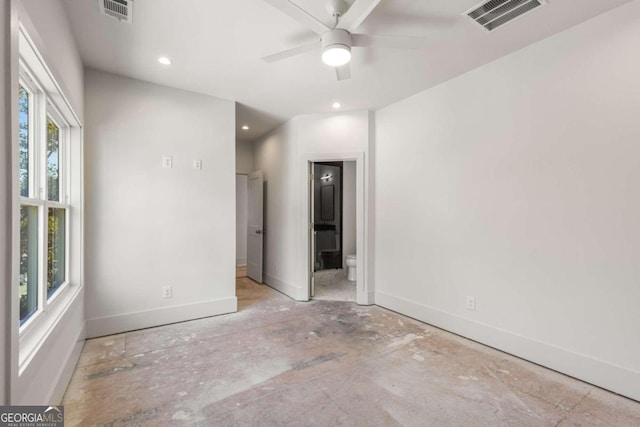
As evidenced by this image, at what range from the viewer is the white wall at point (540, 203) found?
2014mm

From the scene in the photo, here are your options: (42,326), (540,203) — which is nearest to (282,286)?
(42,326)

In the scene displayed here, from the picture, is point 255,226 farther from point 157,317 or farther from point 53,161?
point 53,161

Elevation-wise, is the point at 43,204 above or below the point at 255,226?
above

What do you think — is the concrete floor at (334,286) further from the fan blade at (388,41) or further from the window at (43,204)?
the fan blade at (388,41)

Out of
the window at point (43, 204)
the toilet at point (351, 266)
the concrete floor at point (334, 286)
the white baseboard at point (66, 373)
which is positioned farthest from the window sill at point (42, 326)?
the toilet at point (351, 266)

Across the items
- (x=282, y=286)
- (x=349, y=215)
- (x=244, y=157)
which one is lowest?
(x=282, y=286)

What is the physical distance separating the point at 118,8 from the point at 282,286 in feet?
11.8

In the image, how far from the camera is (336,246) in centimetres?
637

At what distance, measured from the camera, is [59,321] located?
6.18 feet

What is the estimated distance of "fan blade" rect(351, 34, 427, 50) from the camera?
78.6 inches

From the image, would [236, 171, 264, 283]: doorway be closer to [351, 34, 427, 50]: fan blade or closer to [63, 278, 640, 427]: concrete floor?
[63, 278, 640, 427]: concrete floor

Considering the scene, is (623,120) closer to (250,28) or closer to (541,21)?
(541,21)

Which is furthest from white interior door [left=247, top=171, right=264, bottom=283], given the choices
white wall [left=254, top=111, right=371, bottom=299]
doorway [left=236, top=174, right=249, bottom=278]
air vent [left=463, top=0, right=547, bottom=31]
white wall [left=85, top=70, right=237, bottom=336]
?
air vent [left=463, top=0, right=547, bottom=31]

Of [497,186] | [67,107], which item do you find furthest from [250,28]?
[497,186]
